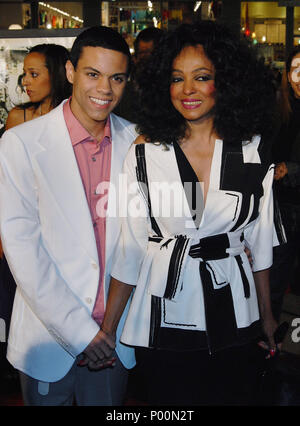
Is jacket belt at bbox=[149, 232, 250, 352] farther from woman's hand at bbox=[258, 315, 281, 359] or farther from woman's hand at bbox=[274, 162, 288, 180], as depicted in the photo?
woman's hand at bbox=[274, 162, 288, 180]

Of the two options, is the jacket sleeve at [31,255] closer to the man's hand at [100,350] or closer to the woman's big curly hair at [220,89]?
the man's hand at [100,350]

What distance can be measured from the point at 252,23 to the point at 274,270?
5.19 meters

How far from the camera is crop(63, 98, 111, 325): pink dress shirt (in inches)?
86.3

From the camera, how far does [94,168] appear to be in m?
2.22

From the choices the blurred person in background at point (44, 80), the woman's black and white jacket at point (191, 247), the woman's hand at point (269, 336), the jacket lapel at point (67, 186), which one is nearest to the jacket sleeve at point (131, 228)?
the woman's black and white jacket at point (191, 247)

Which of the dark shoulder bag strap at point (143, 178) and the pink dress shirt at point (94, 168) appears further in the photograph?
the pink dress shirt at point (94, 168)

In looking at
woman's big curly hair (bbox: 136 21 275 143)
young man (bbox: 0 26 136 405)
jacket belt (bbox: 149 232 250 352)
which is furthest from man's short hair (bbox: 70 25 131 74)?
jacket belt (bbox: 149 232 250 352)

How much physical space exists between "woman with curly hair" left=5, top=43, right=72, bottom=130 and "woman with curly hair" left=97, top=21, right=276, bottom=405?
61.5 inches

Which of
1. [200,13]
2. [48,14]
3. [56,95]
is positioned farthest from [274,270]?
[48,14]

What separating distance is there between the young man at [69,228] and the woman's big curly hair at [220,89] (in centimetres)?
16

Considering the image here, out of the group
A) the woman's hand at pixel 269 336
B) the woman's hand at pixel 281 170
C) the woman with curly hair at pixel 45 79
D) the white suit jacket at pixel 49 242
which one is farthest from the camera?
the woman with curly hair at pixel 45 79

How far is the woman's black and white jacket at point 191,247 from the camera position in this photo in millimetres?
1949

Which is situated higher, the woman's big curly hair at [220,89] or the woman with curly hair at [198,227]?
the woman's big curly hair at [220,89]
